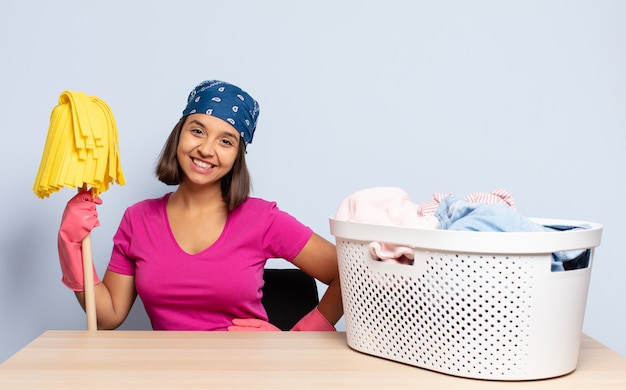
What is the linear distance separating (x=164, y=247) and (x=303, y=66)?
0.73 m

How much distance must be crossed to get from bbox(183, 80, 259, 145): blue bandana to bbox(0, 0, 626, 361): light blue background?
40 centimetres

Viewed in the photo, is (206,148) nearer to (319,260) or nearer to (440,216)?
(319,260)

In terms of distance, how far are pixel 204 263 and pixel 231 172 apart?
0.75ft

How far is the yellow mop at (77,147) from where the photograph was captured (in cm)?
127

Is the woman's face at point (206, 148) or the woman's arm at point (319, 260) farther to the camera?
the woman's arm at point (319, 260)

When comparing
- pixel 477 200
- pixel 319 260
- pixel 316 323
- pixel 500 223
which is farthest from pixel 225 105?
pixel 500 223

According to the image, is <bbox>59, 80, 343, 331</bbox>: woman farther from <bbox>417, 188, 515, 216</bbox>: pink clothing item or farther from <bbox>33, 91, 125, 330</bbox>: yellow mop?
<bbox>417, 188, 515, 216</bbox>: pink clothing item

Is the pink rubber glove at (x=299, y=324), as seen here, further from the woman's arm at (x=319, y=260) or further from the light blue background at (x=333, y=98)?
the light blue background at (x=333, y=98)

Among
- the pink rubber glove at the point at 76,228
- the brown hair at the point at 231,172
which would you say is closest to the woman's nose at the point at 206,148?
the brown hair at the point at 231,172

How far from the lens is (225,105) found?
165cm

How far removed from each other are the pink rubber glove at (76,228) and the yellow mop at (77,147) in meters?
0.09

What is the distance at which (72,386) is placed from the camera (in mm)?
984

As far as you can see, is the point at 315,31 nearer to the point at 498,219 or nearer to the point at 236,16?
the point at 236,16

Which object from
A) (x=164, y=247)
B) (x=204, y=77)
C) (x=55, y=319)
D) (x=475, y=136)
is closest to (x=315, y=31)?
(x=204, y=77)
